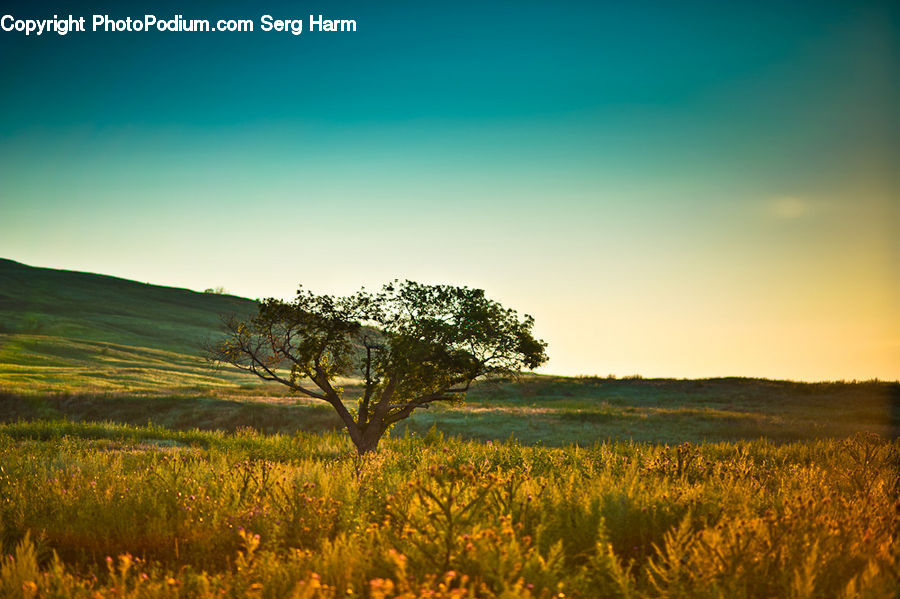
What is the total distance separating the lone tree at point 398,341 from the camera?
54.5 ft

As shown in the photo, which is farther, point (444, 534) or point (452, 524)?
point (444, 534)

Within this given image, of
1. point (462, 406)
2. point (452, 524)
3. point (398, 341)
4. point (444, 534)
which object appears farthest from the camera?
point (462, 406)

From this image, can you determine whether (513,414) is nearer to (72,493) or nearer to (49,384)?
(72,493)

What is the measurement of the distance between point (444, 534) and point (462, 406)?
791 inches

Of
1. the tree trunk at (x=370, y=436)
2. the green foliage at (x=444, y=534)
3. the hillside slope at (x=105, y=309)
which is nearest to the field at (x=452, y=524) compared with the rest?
the green foliage at (x=444, y=534)

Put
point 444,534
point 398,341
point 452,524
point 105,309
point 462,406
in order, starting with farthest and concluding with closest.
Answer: point 105,309 < point 462,406 < point 398,341 < point 444,534 < point 452,524

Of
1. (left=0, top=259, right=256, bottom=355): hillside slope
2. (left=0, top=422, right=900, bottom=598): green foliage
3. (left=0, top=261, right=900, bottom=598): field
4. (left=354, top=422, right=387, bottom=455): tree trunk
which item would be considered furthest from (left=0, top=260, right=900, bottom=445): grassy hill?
(left=0, top=422, right=900, bottom=598): green foliage

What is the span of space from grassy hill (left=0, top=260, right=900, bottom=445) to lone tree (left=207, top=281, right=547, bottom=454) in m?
1.41

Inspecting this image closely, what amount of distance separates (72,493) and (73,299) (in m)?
102

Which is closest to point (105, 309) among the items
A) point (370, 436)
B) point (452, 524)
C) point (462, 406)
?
point (462, 406)

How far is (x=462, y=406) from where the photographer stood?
24.8 meters

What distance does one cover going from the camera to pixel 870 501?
6527 mm

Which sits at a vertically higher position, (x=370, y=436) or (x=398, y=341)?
(x=398, y=341)

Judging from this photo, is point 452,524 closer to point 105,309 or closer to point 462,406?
point 462,406
